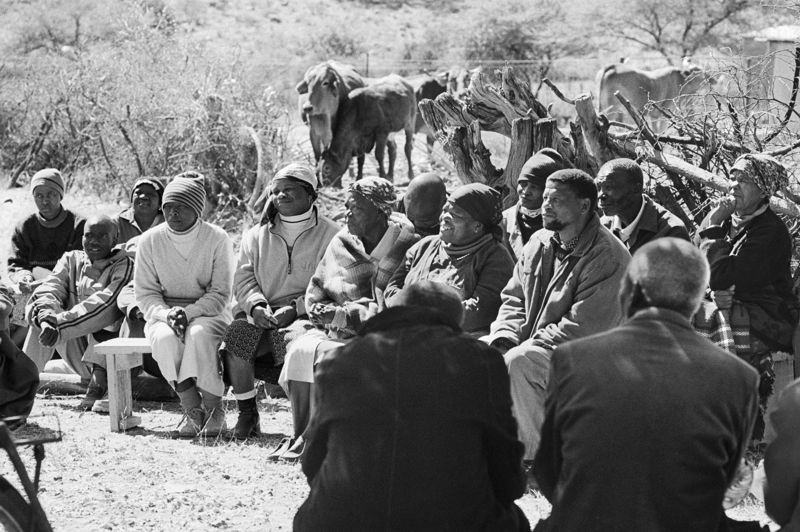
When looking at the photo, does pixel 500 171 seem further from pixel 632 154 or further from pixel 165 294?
pixel 165 294

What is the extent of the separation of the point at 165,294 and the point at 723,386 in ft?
15.7

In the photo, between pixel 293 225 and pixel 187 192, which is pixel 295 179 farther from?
pixel 187 192

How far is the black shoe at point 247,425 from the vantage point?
7188 millimetres

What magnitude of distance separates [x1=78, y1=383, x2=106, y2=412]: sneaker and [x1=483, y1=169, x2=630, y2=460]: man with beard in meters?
3.69

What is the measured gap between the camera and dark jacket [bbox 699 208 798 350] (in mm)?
6207

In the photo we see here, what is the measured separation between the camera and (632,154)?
809cm

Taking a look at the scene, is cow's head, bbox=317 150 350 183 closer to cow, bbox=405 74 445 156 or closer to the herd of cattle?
the herd of cattle

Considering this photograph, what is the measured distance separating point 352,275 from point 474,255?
2.76 feet

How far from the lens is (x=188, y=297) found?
298 inches

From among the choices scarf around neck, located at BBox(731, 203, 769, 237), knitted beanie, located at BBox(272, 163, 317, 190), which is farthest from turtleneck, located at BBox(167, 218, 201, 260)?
scarf around neck, located at BBox(731, 203, 769, 237)

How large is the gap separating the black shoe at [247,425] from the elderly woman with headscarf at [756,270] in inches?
108

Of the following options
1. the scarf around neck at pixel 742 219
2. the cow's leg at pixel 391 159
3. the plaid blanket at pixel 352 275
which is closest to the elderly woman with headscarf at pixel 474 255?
the plaid blanket at pixel 352 275

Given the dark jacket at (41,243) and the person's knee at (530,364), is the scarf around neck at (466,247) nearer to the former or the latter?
the person's knee at (530,364)

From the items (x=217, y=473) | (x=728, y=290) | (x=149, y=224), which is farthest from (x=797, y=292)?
(x=149, y=224)
